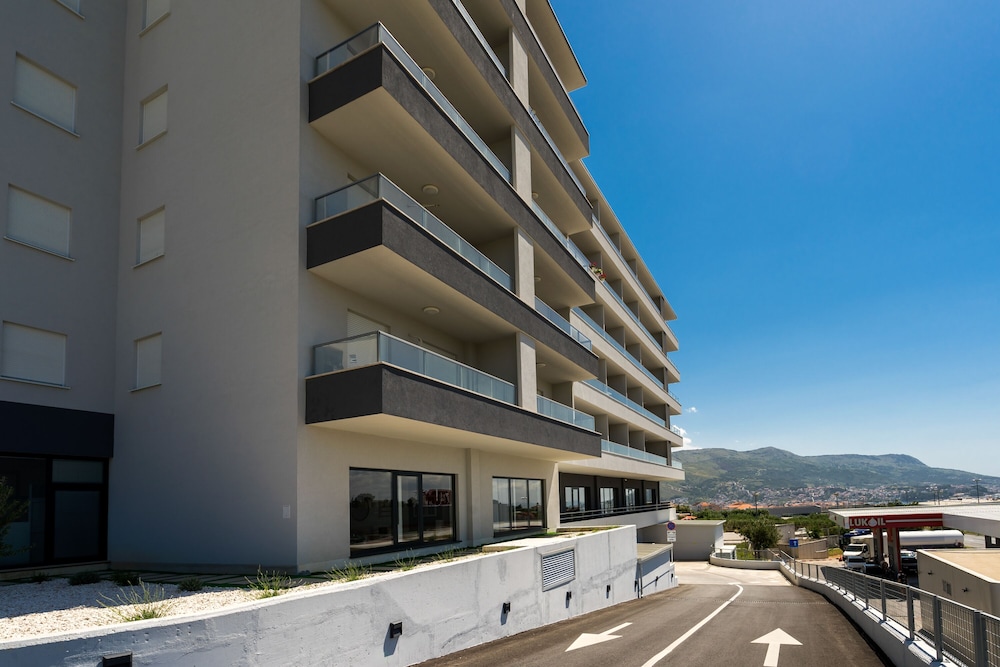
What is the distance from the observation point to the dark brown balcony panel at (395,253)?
15656mm

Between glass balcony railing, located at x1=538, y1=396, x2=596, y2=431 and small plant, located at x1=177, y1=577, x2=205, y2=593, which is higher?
glass balcony railing, located at x1=538, y1=396, x2=596, y2=431

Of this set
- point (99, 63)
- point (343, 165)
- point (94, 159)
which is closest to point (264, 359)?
point (343, 165)

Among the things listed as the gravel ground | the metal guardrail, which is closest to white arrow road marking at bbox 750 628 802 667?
the metal guardrail

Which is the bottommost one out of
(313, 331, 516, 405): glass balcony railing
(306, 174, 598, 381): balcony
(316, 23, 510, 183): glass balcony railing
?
(313, 331, 516, 405): glass balcony railing

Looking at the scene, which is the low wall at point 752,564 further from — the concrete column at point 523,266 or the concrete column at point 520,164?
the concrete column at point 520,164

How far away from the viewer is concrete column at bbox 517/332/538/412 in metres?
22.8

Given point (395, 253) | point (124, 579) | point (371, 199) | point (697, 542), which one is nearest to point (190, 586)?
point (124, 579)

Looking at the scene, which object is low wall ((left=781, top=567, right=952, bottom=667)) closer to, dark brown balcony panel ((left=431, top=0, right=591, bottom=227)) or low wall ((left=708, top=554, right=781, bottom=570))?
dark brown balcony panel ((left=431, top=0, right=591, bottom=227))

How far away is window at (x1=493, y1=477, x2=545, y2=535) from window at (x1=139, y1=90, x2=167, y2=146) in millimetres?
14958

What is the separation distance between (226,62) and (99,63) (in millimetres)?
5086

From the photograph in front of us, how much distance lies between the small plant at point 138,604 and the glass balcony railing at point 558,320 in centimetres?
1566

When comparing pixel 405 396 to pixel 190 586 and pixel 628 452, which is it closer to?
pixel 190 586

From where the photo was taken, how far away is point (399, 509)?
18.6 meters

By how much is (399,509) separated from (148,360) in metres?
7.80
